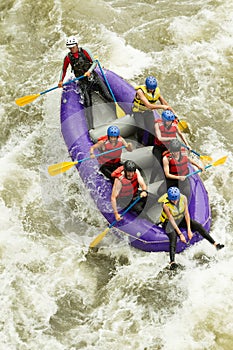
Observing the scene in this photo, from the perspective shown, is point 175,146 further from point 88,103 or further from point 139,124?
point 88,103

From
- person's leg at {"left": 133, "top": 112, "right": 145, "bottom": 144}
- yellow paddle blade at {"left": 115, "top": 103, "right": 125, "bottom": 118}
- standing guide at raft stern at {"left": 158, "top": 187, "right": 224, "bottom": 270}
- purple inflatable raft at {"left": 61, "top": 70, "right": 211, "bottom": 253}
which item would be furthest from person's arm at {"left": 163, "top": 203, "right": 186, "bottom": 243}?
yellow paddle blade at {"left": 115, "top": 103, "right": 125, "bottom": 118}

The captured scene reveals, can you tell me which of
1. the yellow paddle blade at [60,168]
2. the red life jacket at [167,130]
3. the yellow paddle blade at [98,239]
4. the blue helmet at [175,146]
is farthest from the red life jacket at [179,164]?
the yellow paddle blade at [60,168]

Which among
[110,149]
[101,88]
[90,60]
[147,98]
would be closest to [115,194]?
[110,149]

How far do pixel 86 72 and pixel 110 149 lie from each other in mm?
1545

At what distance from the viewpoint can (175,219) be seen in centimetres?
552

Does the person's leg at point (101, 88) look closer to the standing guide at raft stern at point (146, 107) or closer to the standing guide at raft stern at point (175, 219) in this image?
the standing guide at raft stern at point (146, 107)

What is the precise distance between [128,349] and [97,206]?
5.98 feet

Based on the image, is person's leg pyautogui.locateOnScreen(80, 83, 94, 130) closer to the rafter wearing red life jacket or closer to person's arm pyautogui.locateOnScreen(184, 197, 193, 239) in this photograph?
the rafter wearing red life jacket

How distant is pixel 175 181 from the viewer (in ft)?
19.1

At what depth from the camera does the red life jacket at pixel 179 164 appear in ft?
18.7

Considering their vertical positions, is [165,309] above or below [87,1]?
below

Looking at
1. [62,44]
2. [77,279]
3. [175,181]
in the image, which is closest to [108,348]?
[77,279]

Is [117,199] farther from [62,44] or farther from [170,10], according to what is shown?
[170,10]

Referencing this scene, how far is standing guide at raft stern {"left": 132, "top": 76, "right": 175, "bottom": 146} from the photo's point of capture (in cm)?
620
